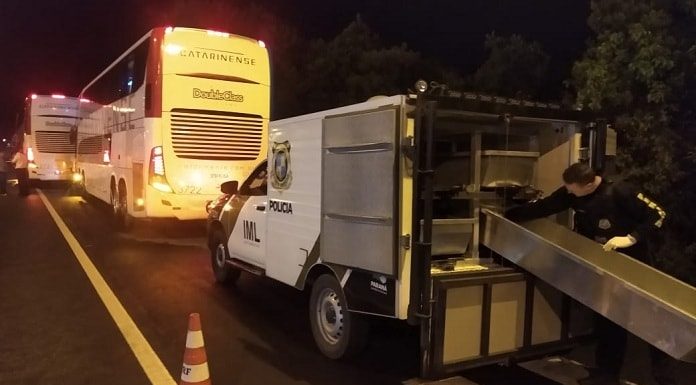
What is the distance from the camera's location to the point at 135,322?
20.7ft

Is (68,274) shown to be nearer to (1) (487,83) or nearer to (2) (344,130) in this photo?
(2) (344,130)

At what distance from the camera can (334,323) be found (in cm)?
527

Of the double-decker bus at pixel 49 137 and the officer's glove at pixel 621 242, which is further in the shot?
the double-decker bus at pixel 49 137

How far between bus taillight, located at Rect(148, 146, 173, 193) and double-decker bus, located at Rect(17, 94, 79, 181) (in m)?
14.3

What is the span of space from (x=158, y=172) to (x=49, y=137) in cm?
1538

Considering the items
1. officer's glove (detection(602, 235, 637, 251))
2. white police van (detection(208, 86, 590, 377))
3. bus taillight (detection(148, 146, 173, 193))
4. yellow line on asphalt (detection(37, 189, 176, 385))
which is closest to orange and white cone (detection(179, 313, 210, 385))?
yellow line on asphalt (detection(37, 189, 176, 385))

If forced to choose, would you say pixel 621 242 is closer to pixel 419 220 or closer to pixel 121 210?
pixel 419 220

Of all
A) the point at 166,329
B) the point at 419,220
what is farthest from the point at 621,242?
the point at 166,329

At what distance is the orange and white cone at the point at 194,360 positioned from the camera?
12.9 feet

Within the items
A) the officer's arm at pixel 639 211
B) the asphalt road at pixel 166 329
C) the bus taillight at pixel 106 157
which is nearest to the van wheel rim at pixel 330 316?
the asphalt road at pixel 166 329

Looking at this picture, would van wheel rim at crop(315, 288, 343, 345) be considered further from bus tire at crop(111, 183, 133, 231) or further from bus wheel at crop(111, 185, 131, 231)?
bus wheel at crop(111, 185, 131, 231)

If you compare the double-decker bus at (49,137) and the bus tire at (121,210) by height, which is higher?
the double-decker bus at (49,137)

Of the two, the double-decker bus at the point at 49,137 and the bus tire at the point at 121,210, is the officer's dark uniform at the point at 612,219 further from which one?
the double-decker bus at the point at 49,137

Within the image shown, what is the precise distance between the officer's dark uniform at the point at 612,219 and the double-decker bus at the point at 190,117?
7639 millimetres
